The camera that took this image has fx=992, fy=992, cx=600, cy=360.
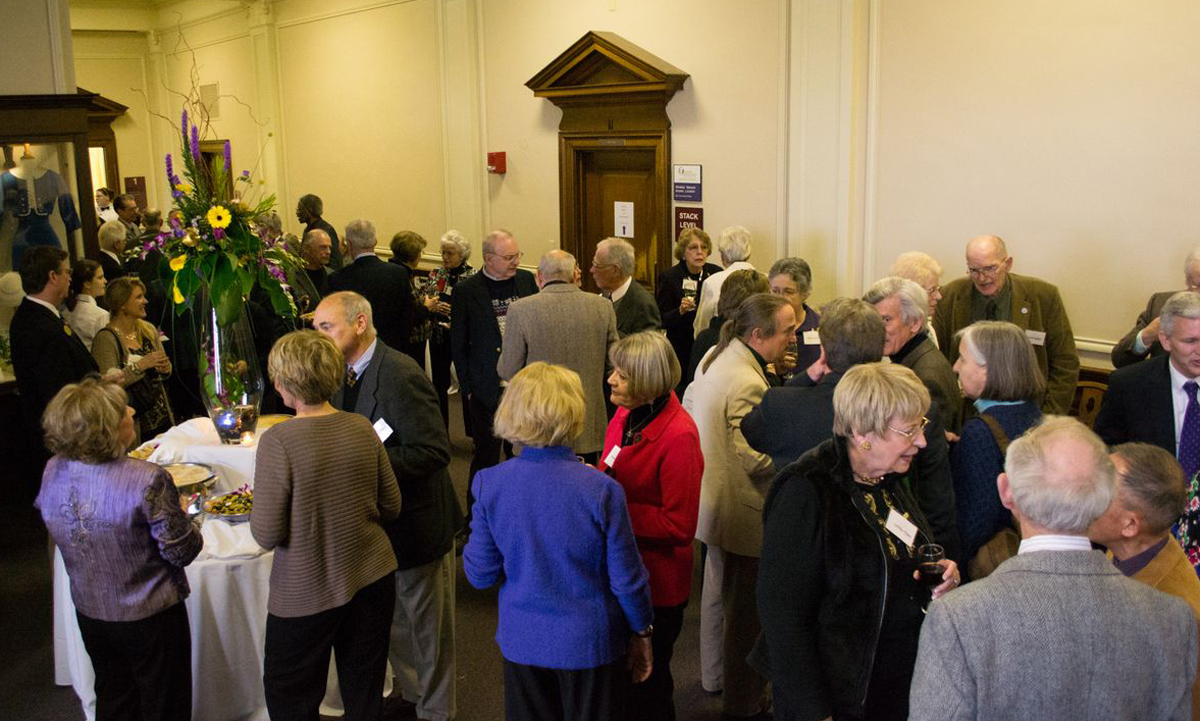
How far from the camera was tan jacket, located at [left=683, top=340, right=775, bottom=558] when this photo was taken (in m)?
3.18

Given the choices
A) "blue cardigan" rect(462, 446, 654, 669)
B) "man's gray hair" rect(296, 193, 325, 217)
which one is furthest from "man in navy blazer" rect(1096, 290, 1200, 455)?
"man's gray hair" rect(296, 193, 325, 217)

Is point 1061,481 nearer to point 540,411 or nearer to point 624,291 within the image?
point 540,411

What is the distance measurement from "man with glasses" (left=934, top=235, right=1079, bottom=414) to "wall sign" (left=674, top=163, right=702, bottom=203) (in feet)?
8.67

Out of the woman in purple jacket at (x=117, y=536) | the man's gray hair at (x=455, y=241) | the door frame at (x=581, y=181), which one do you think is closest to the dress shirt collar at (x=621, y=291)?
the man's gray hair at (x=455, y=241)

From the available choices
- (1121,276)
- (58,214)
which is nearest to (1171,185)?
(1121,276)

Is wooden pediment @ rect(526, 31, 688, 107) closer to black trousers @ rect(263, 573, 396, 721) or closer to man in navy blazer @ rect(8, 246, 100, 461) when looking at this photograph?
man in navy blazer @ rect(8, 246, 100, 461)

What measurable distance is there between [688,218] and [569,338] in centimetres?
282

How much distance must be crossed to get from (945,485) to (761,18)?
454 cm

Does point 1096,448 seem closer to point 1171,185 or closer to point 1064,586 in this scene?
point 1064,586

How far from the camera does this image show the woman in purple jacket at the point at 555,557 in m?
2.30

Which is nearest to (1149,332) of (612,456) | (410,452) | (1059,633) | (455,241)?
(612,456)

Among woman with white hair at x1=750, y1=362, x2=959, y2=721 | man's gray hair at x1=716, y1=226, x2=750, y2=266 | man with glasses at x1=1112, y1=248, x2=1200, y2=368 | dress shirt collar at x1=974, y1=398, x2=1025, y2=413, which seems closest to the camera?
woman with white hair at x1=750, y1=362, x2=959, y2=721

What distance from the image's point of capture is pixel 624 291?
5.15 meters

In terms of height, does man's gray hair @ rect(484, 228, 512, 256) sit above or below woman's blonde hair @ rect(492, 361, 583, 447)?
above
